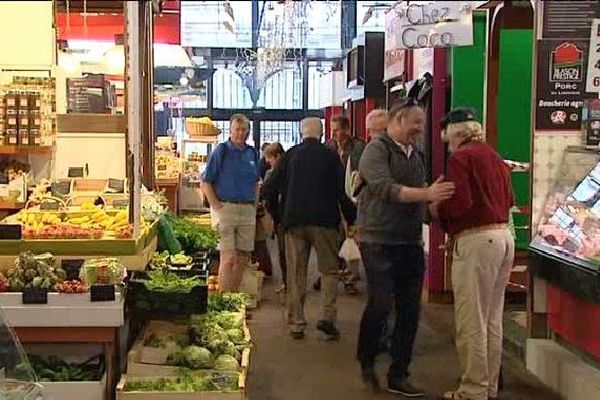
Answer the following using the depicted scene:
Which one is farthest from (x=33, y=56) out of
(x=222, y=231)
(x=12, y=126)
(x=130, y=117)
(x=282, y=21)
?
(x=282, y=21)

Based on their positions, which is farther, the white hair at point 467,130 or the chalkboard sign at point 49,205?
the chalkboard sign at point 49,205

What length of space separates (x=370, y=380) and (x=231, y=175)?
2611 millimetres

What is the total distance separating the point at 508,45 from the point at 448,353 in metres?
2.70

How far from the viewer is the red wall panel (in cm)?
Result: 520

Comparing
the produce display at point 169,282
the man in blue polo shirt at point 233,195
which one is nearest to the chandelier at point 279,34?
the man in blue polo shirt at point 233,195

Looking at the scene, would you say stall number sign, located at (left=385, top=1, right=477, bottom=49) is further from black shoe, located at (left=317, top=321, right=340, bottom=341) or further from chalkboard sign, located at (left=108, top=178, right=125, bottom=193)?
chalkboard sign, located at (left=108, top=178, right=125, bottom=193)

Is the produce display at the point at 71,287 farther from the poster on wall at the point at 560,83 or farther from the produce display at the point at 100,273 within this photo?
the poster on wall at the point at 560,83

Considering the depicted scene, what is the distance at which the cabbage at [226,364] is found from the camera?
15.6 feet

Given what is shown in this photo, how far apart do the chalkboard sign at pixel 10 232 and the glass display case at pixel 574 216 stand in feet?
9.62

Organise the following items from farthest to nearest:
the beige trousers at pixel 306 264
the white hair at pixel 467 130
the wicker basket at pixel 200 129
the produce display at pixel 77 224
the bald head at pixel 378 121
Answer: the wicker basket at pixel 200 129, the beige trousers at pixel 306 264, the bald head at pixel 378 121, the white hair at pixel 467 130, the produce display at pixel 77 224

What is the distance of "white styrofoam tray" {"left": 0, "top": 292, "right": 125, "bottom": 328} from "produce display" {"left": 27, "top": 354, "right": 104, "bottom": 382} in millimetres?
221

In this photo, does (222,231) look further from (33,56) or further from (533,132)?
(533,132)

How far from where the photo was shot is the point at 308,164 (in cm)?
705

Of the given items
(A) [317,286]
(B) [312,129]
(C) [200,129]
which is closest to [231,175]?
(B) [312,129]
